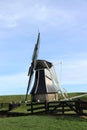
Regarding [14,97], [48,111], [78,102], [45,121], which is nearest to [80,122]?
[45,121]

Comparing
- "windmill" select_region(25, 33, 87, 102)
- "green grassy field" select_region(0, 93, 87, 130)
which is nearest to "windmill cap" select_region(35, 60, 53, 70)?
"windmill" select_region(25, 33, 87, 102)

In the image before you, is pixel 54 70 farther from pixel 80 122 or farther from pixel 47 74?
pixel 80 122

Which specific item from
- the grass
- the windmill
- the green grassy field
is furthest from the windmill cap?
the grass

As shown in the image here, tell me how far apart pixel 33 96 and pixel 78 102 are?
31.2 meters

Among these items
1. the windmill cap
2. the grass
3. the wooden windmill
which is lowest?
the grass

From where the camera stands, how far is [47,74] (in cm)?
5916

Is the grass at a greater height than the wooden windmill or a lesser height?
lesser

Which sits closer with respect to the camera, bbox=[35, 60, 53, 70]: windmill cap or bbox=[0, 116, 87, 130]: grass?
bbox=[0, 116, 87, 130]: grass

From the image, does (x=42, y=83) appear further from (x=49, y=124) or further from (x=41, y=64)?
(x=49, y=124)

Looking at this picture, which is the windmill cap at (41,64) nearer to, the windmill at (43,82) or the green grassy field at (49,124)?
the windmill at (43,82)

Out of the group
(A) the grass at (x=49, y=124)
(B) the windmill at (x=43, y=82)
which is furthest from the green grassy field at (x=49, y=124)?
(B) the windmill at (x=43, y=82)

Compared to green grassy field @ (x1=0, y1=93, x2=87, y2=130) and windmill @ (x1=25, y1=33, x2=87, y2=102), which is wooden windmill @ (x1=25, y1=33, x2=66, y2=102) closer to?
windmill @ (x1=25, y1=33, x2=87, y2=102)

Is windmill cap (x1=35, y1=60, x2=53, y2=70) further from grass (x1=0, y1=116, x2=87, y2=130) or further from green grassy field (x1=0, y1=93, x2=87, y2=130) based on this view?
grass (x1=0, y1=116, x2=87, y2=130)

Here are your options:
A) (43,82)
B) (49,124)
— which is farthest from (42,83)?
(49,124)
